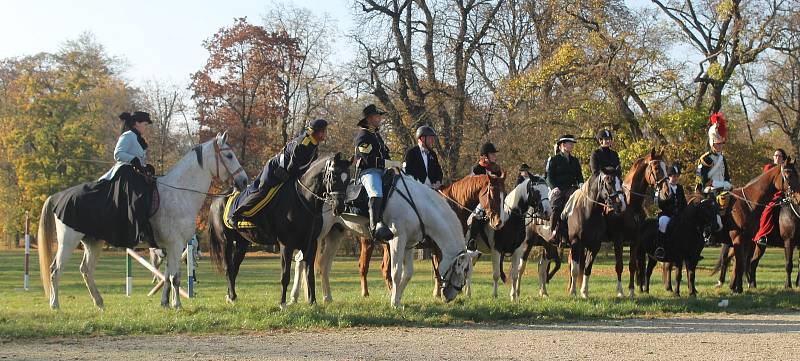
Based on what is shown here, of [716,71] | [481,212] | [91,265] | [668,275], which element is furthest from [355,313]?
[716,71]

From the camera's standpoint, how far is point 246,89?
155 feet

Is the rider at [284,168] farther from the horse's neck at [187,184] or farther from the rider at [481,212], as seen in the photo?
the rider at [481,212]

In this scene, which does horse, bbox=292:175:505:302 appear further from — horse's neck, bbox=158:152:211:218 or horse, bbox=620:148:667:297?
horse, bbox=620:148:667:297

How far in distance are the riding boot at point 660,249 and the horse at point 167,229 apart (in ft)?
25.3

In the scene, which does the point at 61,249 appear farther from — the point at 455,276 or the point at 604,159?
the point at 604,159

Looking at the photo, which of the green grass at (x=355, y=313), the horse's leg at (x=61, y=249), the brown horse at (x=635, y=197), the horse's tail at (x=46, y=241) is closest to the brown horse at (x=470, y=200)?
the green grass at (x=355, y=313)

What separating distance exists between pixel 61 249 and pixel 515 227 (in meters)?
7.17

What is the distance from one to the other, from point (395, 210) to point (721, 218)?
798 centimetres

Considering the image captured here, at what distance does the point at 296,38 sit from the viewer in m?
48.4

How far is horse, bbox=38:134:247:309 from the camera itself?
13.1 m

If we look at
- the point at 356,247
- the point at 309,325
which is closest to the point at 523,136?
the point at 356,247

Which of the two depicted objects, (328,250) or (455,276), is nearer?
(455,276)

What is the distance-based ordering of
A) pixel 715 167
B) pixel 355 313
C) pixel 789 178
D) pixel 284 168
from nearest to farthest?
pixel 355 313
pixel 284 168
pixel 789 178
pixel 715 167

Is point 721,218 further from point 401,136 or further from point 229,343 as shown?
point 401,136
